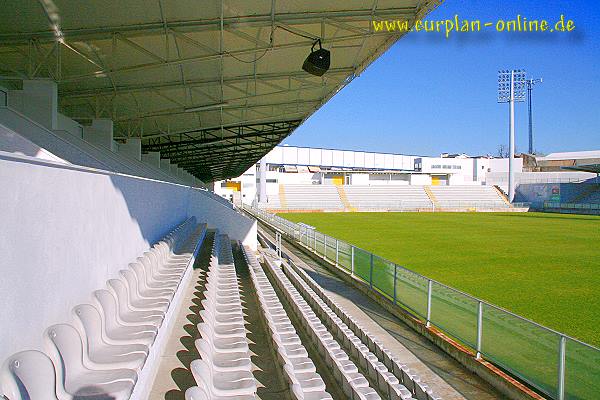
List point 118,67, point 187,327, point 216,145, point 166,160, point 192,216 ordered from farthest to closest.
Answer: point 166,160
point 216,145
point 192,216
point 118,67
point 187,327

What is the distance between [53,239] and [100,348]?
2.35 ft

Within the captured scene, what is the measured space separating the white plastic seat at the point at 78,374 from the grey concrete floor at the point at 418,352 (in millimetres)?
3411

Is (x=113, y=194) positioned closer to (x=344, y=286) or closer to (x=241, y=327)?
(x=241, y=327)

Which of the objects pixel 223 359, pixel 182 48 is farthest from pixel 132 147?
pixel 223 359

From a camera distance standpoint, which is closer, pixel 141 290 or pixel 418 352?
pixel 141 290

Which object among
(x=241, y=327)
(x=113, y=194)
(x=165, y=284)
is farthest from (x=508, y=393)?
(x=113, y=194)

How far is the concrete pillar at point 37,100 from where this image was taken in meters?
7.53

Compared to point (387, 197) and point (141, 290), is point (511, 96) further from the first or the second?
point (141, 290)

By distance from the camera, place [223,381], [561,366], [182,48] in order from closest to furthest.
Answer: [223,381], [561,366], [182,48]

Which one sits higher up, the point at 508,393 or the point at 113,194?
the point at 113,194

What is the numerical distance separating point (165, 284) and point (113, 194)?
1017 millimetres

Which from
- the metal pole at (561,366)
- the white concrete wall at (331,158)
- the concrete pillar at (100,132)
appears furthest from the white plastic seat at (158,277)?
the white concrete wall at (331,158)

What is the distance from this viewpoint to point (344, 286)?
9820 mm

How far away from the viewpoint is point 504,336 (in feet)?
16.0
